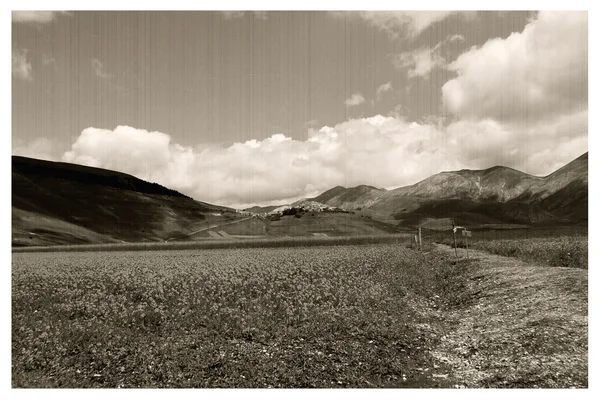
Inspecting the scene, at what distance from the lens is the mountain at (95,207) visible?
371ft

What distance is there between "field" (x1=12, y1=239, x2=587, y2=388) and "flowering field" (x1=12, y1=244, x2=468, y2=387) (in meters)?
0.05

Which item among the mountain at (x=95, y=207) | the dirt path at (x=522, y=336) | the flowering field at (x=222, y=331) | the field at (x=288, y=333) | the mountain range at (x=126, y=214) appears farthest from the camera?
the mountain range at (x=126, y=214)

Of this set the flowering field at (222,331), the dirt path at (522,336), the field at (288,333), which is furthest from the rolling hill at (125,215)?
the dirt path at (522,336)

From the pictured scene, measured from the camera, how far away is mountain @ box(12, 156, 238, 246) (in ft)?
371

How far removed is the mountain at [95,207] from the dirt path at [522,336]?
337 ft

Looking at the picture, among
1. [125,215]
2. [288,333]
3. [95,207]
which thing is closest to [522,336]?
[288,333]

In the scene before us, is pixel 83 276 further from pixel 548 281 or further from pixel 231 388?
pixel 548 281

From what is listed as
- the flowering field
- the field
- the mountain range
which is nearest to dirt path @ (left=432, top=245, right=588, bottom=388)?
the field

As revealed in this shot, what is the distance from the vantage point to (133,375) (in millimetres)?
9828

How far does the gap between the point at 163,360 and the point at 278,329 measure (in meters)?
3.85

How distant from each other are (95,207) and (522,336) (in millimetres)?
161306

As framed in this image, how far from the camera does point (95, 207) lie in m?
149

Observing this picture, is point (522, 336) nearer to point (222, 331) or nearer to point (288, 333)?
point (288, 333)

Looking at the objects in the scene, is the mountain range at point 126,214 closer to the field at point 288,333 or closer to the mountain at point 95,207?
the mountain at point 95,207
